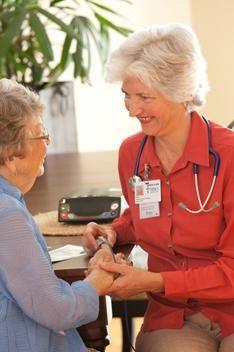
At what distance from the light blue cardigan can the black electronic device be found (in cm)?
75

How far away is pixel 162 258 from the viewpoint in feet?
7.00

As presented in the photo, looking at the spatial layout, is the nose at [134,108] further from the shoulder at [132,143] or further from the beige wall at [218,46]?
the beige wall at [218,46]

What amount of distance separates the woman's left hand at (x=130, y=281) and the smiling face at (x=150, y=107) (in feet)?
1.37

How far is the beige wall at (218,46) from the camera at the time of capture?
221 inches

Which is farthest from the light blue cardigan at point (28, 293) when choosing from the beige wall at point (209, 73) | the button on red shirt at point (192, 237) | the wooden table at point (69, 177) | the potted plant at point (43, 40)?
the beige wall at point (209, 73)

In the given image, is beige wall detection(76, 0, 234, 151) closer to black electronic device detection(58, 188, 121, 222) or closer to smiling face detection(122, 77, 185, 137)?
black electronic device detection(58, 188, 121, 222)

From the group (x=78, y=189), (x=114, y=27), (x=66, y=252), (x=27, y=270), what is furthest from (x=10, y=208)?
(x=114, y=27)

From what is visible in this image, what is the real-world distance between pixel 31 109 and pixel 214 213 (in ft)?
1.94

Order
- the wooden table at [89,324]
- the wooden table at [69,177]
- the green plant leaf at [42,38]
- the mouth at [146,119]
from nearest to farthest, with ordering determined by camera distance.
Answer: the wooden table at [89,324] < the mouth at [146,119] < the wooden table at [69,177] < the green plant leaf at [42,38]

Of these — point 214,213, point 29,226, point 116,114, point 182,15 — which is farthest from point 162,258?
point 116,114

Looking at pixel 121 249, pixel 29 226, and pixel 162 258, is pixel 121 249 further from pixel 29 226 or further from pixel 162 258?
pixel 29 226

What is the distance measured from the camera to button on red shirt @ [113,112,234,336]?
1950mm

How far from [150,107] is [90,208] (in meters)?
0.58

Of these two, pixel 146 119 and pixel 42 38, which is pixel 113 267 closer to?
pixel 146 119
